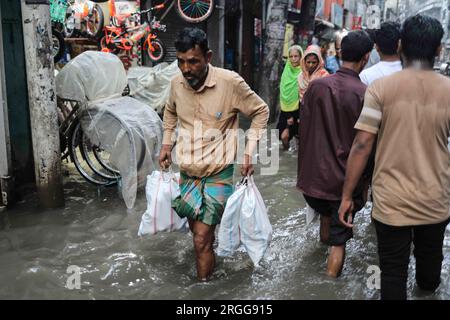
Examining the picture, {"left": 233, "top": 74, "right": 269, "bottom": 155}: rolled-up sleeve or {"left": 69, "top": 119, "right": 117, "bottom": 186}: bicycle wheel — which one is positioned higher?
{"left": 233, "top": 74, "right": 269, "bottom": 155}: rolled-up sleeve

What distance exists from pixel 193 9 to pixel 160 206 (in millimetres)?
9013

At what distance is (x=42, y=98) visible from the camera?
4.60m

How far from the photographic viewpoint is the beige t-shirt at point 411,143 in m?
2.43

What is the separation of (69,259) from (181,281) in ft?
3.25

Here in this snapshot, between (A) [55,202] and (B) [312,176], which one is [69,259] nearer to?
(A) [55,202]

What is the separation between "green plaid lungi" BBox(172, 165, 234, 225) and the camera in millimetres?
3254

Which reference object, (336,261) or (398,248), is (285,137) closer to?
(336,261)

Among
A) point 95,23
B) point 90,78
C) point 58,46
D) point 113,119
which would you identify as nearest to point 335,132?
point 113,119

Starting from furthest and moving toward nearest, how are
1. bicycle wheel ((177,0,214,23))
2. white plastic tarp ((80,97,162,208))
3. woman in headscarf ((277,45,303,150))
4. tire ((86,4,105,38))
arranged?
1. bicycle wheel ((177,0,214,23))
2. tire ((86,4,105,38))
3. woman in headscarf ((277,45,303,150))
4. white plastic tarp ((80,97,162,208))

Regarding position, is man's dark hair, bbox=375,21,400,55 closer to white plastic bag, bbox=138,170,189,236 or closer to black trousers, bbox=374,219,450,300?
black trousers, bbox=374,219,450,300

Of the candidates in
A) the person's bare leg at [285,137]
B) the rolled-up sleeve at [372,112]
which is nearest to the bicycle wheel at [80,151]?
the person's bare leg at [285,137]

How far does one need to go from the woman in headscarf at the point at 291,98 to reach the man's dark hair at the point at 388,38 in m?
3.58

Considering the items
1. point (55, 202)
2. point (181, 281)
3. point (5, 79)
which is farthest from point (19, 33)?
point (181, 281)

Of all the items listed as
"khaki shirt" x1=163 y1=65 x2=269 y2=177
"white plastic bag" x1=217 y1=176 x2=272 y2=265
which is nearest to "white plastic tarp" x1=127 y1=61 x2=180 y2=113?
"khaki shirt" x1=163 y1=65 x2=269 y2=177
